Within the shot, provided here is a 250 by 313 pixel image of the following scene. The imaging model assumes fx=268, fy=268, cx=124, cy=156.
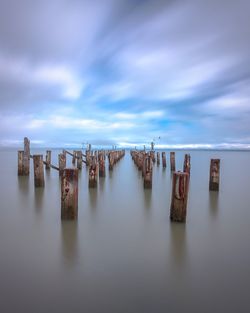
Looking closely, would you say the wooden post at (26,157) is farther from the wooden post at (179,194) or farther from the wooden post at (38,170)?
the wooden post at (179,194)

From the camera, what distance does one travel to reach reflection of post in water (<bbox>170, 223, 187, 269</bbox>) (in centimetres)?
442

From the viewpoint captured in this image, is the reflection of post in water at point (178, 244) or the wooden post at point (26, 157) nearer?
the reflection of post in water at point (178, 244)

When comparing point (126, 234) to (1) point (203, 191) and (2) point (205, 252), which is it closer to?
(2) point (205, 252)

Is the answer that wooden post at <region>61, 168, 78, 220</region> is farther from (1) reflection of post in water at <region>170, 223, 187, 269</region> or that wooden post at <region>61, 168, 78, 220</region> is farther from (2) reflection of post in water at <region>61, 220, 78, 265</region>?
(1) reflection of post in water at <region>170, 223, 187, 269</region>

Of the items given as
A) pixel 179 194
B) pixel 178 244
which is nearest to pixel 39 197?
pixel 179 194

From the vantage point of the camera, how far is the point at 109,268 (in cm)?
402

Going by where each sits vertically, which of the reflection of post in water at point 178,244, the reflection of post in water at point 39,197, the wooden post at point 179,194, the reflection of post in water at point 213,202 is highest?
the wooden post at point 179,194

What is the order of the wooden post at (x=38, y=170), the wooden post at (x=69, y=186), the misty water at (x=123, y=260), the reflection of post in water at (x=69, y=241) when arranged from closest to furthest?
the misty water at (x=123, y=260) → the reflection of post in water at (x=69, y=241) → the wooden post at (x=69, y=186) → the wooden post at (x=38, y=170)

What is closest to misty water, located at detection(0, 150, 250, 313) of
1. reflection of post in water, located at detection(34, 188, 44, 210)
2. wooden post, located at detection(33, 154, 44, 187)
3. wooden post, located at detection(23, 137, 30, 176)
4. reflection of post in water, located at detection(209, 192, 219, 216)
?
reflection of post in water, located at detection(209, 192, 219, 216)

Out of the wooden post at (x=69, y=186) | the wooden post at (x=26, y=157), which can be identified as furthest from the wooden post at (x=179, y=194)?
the wooden post at (x=26, y=157)

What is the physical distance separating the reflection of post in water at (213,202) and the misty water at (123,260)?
0.40ft

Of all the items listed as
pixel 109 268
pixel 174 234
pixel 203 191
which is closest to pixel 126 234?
pixel 174 234

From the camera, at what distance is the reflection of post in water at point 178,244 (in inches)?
174

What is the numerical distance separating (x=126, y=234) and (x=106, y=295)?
240 cm
